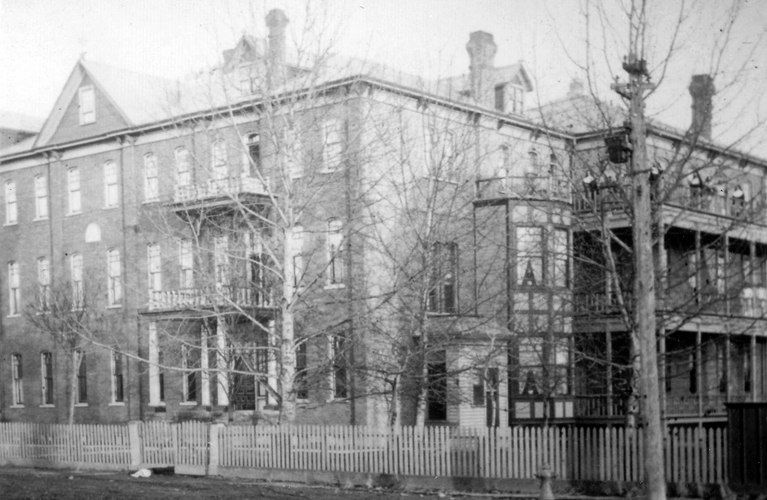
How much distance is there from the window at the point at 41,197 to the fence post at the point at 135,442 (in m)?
19.0

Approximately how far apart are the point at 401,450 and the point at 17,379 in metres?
27.5

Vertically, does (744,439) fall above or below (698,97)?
below

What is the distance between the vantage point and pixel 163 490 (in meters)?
18.4

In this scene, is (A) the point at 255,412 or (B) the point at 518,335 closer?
(B) the point at 518,335

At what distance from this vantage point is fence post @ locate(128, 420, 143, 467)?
2391cm

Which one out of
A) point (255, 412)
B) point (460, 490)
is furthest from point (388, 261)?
point (460, 490)

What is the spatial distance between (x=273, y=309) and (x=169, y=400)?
33.1ft

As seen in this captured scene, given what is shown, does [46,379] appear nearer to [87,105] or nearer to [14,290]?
[14,290]

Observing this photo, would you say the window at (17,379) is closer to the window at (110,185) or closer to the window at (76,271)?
the window at (76,271)

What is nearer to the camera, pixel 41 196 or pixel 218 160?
pixel 218 160

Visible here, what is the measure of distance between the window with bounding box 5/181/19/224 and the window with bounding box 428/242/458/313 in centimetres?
2103

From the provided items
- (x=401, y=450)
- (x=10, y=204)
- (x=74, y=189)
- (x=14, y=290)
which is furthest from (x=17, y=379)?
(x=401, y=450)

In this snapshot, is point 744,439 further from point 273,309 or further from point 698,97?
point 698,97

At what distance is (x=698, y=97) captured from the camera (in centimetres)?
4075
